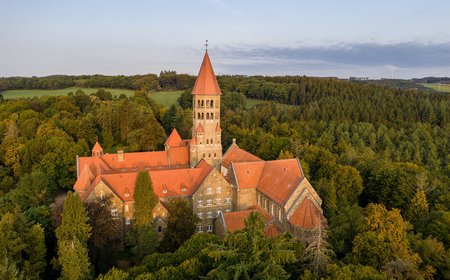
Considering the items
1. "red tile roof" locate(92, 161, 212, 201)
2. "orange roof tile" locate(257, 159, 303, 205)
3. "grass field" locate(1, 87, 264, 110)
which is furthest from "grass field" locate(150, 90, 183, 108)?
"orange roof tile" locate(257, 159, 303, 205)

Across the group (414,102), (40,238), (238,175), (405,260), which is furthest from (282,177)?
(414,102)

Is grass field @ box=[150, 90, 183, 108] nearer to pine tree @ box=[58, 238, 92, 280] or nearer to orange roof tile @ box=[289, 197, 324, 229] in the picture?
orange roof tile @ box=[289, 197, 324, 229]

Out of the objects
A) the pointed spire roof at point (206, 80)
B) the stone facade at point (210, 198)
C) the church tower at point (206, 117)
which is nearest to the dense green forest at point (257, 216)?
the stone facade at point (210, 198)

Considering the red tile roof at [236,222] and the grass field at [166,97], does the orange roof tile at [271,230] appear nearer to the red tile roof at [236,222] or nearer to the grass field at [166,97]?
the red tile roof at [236,222]

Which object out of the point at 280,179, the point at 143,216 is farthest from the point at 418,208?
the point at 143,216

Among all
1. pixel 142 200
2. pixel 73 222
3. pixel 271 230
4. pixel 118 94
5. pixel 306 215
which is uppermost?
pixel 118 94

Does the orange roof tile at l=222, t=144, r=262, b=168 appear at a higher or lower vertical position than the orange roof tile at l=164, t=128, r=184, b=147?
lower

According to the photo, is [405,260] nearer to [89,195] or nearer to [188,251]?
[188,251]

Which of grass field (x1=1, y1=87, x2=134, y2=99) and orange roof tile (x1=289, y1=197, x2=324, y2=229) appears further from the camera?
grass field (x1=1, y1=87, x2=134, y2=99)

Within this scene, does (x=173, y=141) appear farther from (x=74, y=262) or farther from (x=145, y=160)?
(x=74, y=262)
